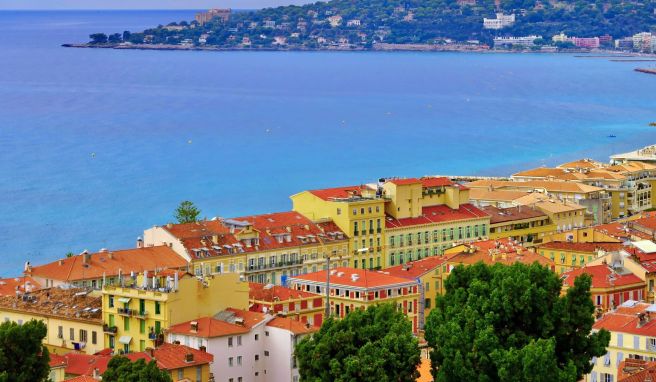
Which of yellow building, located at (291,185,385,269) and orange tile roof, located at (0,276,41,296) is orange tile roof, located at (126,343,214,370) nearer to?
orange tile roof, located at (0,276,41,296)

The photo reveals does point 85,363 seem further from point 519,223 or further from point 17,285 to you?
point 519,223

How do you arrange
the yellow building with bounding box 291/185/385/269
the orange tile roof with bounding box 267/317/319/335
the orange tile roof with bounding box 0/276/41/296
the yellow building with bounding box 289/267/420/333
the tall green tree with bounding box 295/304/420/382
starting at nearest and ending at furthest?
the tall green tree with bounding box 295/304/420/382
the orange tile roof with bounding box 267/317/319/335
the orange tile roof with bounding box 0/276/41/296
the yellow building with bounding box 289/267/420/333
the yellow building with bounding box 291/185/385/269

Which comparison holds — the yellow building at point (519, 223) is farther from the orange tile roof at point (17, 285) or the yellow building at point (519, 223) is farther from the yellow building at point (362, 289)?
the orange tile roof at point (17, 285)

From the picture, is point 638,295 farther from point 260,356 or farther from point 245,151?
point 245,151

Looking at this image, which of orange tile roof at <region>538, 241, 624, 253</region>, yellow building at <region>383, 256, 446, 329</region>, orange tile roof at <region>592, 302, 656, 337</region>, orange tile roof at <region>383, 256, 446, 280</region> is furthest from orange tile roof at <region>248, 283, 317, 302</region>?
orange tile roof at <region>538, 241, 624, 253</region>

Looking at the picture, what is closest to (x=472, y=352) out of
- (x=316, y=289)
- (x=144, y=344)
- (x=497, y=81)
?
(x=144, y=344)

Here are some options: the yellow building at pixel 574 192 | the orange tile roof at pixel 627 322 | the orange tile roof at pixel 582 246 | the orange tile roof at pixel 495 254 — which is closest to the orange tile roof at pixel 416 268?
the orange tile roof at pixel 495 254
